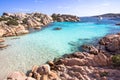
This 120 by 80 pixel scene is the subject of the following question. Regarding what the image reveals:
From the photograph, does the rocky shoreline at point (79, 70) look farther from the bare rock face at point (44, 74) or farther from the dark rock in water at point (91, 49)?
the dark rock in water at point (91, 49)

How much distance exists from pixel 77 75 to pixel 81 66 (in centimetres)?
227

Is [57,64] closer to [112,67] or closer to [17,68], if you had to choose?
[17,68]

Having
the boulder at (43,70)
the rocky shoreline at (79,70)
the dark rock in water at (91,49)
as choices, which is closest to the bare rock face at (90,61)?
the rocky shoreline at (79,70)

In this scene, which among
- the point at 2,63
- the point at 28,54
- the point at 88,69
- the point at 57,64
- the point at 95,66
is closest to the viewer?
the point at 88,69

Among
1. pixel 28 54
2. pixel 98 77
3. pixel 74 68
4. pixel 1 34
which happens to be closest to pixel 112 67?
pixel 98 77

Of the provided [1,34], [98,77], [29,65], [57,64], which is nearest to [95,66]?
[98,77]

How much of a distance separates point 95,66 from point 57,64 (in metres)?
4.78

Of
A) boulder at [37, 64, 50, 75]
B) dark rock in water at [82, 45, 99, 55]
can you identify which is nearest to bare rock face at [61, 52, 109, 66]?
boulder at [37, 64, 50, 75]

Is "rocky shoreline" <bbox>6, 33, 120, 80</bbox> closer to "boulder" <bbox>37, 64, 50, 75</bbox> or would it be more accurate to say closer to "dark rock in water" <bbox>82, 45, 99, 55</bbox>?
"boulder" <bbox>37, 64, 50, 75</bbox>

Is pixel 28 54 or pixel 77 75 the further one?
pixel 28 54

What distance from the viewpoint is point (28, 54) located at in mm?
26797

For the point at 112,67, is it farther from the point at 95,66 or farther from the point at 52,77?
the point at 52,77

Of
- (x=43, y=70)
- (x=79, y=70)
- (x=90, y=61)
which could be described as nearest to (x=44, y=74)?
(x=43, y=70)

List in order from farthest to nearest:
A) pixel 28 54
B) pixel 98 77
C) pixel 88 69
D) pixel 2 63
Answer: pixel 28 54 < pixel 2 63 < pixel 88 69 < pixel 98 77
